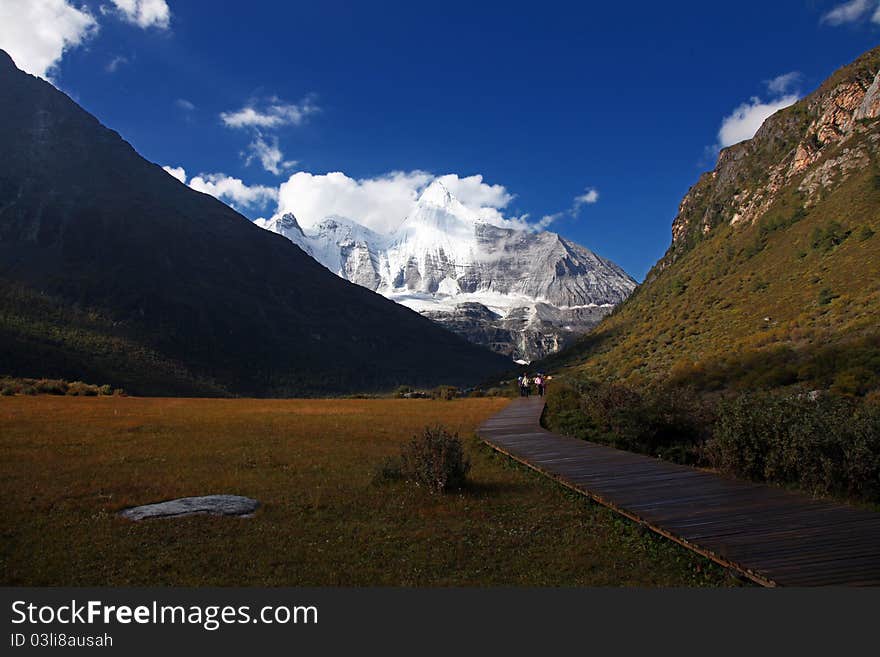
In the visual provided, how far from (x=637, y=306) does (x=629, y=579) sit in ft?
282

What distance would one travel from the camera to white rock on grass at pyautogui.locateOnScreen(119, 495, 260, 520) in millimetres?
9359

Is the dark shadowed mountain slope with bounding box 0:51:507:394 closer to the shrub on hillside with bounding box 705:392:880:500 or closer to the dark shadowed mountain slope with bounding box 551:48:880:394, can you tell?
the dark shadowed mountain slope with bounding box 551:48:880:394

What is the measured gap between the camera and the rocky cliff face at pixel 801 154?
53625mm

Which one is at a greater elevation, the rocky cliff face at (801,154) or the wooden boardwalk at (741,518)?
the rocky cliff face at (801,154)

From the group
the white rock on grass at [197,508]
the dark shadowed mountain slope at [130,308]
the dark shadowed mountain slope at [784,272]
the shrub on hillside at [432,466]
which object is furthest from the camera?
the dark shadowed mountain slope at [130,308]

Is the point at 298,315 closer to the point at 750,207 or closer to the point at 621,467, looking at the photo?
the point at 750,207

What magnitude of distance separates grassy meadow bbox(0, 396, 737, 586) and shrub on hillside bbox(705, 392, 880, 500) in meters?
3.89

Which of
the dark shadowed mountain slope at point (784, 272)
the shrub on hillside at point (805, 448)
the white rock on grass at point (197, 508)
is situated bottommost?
the white rock on grass at point (197, 508)

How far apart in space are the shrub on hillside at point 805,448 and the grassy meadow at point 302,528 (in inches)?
153

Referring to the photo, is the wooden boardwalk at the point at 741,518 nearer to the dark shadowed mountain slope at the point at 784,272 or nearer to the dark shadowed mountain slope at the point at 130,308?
the dark shadowed mountain slope at the point at 784,272

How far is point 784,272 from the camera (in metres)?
47.6

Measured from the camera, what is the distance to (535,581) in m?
6.89

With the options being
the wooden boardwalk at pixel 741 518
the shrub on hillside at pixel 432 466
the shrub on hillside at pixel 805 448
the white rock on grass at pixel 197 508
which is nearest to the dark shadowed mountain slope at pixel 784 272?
the shrub on hillside at pixel 805 448

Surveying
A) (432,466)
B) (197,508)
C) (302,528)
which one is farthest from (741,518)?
(197,508)
